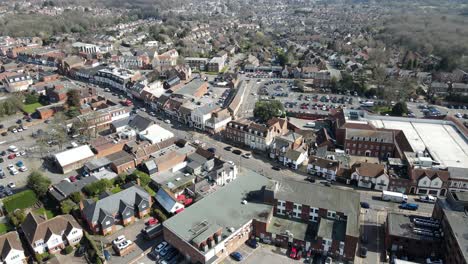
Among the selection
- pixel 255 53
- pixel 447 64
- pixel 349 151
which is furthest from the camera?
pixel 255 53

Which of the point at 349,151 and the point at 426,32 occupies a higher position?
the point at 426,32

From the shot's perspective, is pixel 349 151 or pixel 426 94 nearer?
pixel 349 151

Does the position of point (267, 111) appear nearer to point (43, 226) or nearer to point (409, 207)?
point (409, 207)

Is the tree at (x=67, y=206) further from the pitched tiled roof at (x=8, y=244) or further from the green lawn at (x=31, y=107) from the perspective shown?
the green lawn at (x=31, y=107)

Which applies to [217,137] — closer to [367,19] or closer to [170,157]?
[170,157]

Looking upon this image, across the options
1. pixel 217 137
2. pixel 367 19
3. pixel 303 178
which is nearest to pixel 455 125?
pixel 303 178

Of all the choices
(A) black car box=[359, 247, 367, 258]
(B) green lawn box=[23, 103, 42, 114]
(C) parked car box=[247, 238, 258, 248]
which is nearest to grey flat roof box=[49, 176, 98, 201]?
(C) parked car box=[247, 238, 258, 248]

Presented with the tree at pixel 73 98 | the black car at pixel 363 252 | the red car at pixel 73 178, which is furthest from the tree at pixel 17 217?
the black car at pixel 363 252
